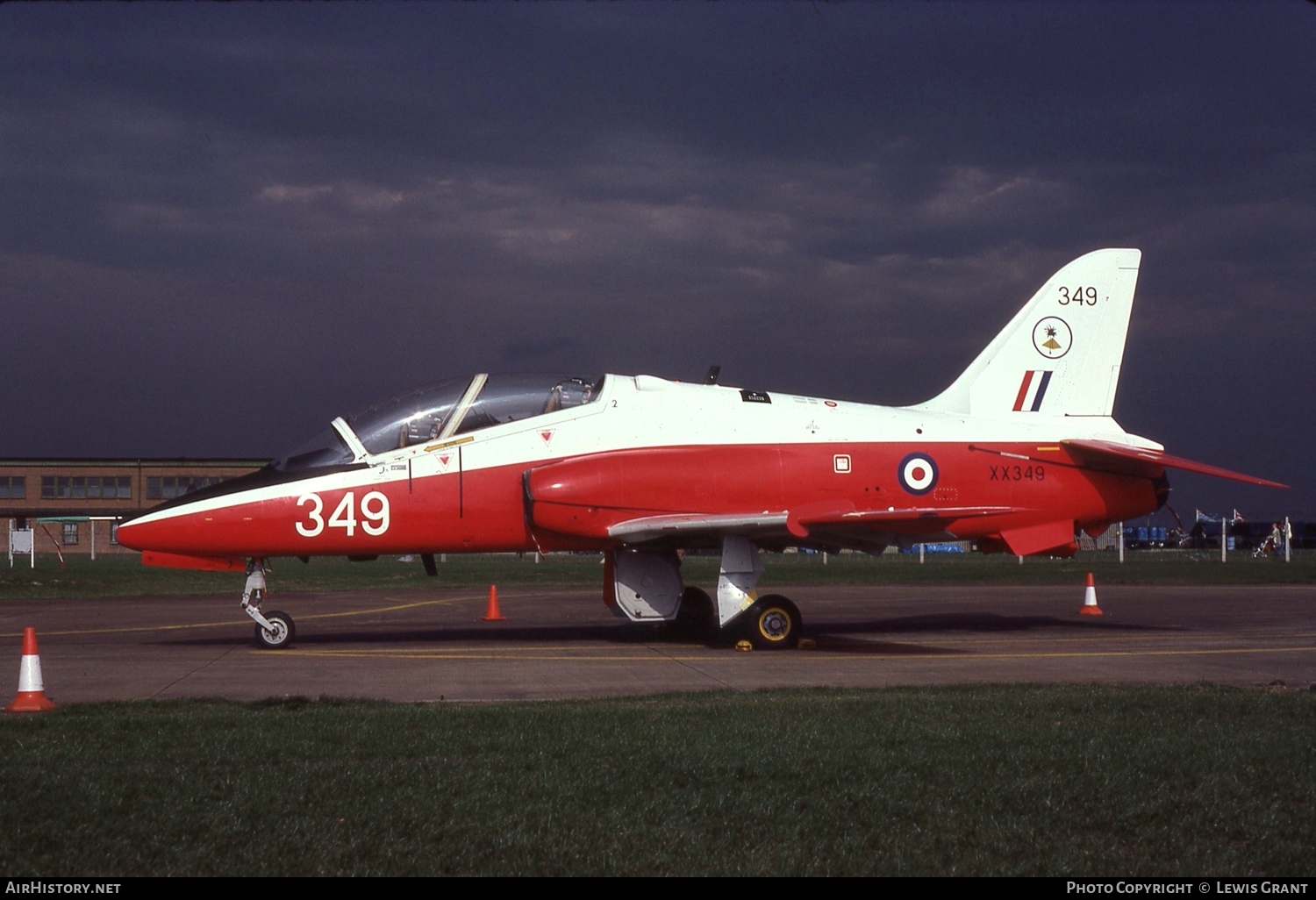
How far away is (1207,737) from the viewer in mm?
6895

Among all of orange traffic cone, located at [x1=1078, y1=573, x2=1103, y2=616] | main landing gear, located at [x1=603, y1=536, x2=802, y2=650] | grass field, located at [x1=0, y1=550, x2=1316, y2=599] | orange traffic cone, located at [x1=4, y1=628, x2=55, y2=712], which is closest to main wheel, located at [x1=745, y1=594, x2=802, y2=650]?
main landing gear, located at [x1=603, y1=536, x2=802, y2=650]

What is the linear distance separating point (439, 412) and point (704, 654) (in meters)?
4.24

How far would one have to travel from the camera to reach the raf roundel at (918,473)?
14.2 m

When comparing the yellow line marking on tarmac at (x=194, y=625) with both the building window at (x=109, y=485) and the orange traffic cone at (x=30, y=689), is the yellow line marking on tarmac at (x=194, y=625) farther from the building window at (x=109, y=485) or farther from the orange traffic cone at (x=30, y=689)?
the building window at (x=109, y=485)

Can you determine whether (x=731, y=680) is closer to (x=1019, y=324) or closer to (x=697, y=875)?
(x=697, y=875)

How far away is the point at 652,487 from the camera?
1353 centimetres

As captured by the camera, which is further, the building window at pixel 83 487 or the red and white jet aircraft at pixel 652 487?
the building window at pixel 83 487

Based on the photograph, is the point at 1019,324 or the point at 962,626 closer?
the point at 1019,324

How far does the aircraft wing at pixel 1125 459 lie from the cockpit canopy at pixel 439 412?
6.47 m

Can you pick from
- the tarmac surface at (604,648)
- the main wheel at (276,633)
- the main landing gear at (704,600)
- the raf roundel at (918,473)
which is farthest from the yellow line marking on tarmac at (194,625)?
the raf roundel at (918,473)

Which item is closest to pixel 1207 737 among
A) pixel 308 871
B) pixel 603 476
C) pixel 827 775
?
pixel 827 775

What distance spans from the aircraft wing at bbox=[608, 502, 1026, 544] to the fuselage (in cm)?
15

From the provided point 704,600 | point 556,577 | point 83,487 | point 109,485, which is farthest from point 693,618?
point 83,487

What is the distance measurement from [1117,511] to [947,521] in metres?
3.42
